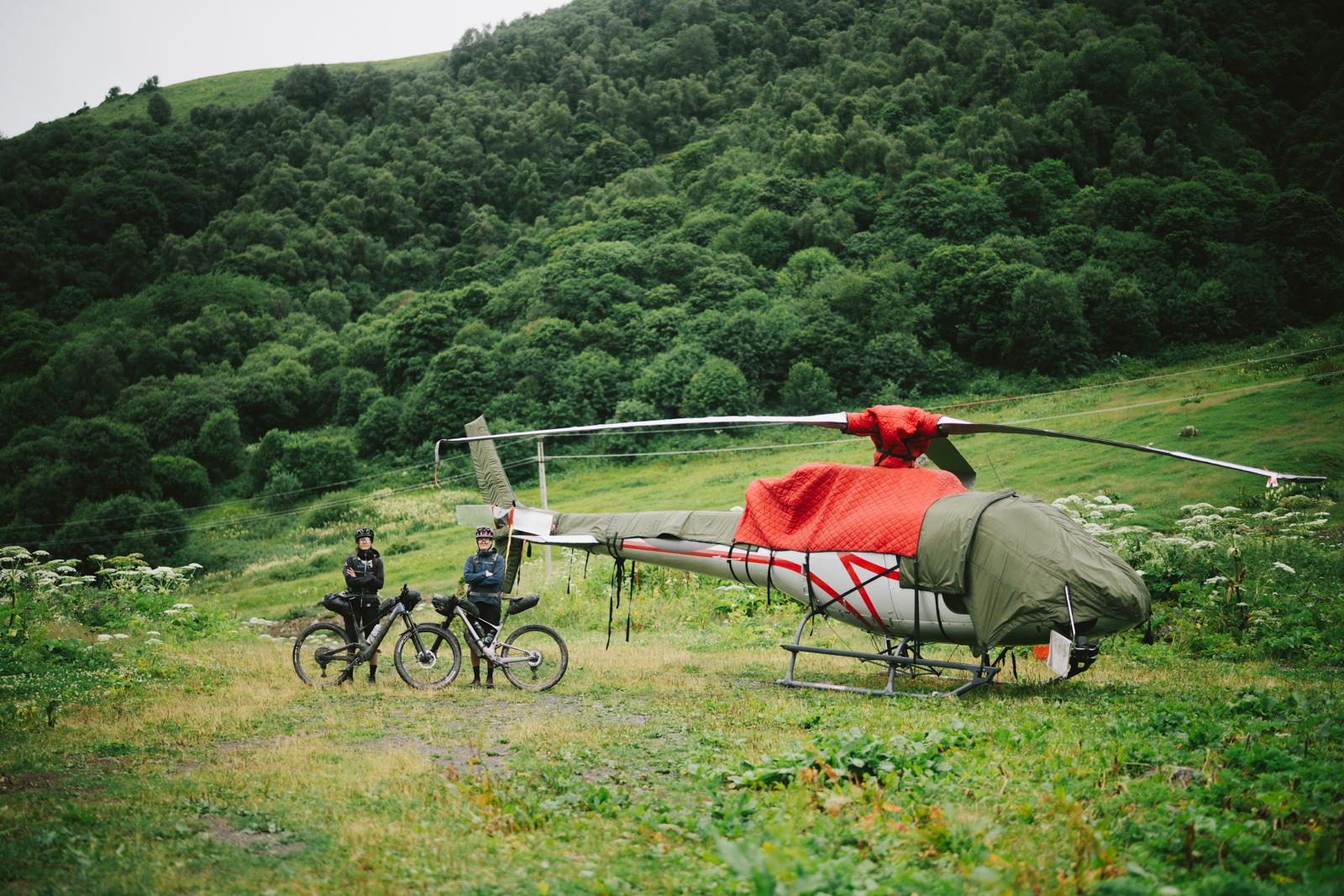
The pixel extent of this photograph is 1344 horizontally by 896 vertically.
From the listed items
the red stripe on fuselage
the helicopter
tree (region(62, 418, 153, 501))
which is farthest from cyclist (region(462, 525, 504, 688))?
tree (region(62, 418, 153, 501))

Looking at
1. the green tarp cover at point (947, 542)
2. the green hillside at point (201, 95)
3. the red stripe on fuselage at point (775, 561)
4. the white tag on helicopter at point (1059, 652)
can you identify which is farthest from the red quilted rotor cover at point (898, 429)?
the green hillside at point (201, 95)

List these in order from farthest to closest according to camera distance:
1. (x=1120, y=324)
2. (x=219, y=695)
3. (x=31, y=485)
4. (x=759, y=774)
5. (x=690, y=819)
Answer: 1. (x=1120, y=324)
2. (x=31, y=485)
3. (x=219, y=695)
4. (x=759, y=774)
5. (x=690, y=819)

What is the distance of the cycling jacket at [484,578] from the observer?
488 inches

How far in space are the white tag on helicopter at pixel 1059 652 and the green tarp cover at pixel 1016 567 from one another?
160 mm

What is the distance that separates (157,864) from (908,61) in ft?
388

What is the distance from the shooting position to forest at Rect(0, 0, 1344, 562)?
58000 millimetres

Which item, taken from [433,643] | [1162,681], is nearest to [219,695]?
[433,643]

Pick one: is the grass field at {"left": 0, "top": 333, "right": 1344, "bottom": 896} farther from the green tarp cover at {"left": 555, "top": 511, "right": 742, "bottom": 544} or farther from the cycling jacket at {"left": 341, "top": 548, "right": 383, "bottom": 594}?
the green tarp cover at {"left": 555, "top": 511, "right": 742, "bottom": 544}

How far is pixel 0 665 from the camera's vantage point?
1231 centimetres

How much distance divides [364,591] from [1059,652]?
31.9 feet

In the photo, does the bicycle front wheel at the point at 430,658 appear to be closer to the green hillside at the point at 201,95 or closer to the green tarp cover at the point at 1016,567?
the green tarp cover at the point at 1016,567

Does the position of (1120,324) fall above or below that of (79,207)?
below

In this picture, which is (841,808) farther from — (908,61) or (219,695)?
(908,61)

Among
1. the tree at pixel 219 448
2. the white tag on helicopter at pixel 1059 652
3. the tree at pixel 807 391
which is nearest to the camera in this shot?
the white tag on helicopter at pixel 1059 652
